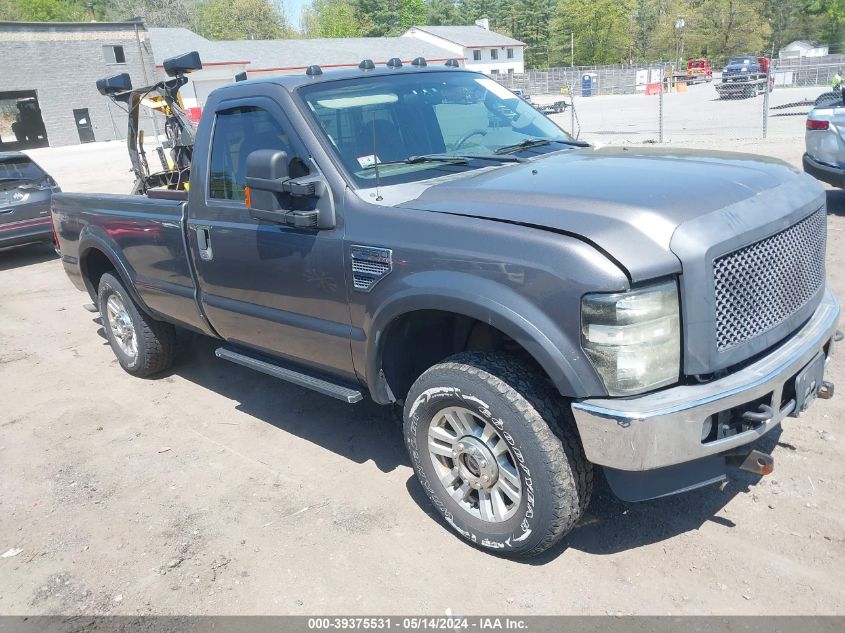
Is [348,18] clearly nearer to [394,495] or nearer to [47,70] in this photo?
[47,70]

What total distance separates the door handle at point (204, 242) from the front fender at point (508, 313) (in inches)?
60.6

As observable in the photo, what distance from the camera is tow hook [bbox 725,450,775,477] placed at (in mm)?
2879

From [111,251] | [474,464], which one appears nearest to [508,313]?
[474,464]

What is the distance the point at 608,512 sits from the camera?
351 centimetres

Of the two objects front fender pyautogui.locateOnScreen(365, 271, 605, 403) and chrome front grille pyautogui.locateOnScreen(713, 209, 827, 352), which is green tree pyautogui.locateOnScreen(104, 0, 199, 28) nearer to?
front fender pyautogui.locateOnScreen(365, 271, 605, 403)

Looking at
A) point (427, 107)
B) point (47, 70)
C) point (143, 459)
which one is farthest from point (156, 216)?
point (47, 70)

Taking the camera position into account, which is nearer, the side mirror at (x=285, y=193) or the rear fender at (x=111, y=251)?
the side mirror at (x=285, y=193)

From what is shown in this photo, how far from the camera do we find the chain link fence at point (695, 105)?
17109 mm

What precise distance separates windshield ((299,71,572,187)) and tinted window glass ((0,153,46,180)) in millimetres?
8793

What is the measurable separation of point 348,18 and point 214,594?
98.1 meters

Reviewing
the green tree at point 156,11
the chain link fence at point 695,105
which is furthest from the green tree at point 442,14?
→ the chain link fence at point 695,105

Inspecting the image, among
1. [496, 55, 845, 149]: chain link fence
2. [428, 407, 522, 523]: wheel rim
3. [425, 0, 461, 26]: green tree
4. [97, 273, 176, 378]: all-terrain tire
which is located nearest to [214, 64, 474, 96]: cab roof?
[496, 55, 845, 149]: chain link fence

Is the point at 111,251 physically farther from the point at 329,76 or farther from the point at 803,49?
the point at 803,49

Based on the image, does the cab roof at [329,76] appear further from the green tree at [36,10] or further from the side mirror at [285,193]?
the green tree at [36,10]
